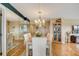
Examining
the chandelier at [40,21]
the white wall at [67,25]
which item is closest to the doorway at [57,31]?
the white wall at [67,25]

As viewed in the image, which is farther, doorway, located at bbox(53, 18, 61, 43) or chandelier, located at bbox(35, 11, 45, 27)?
doorway, located at bbox(53, 18, 61, 43)

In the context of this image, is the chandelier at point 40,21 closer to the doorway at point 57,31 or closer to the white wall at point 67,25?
the doorway at point 57,31

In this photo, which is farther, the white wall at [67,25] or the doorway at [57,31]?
the doorway at [57,31]

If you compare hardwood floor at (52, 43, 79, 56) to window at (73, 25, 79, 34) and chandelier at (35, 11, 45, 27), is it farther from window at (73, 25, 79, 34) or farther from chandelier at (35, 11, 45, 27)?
chandelier at (35, 11, 45, 27)

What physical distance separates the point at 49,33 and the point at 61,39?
1.51 ft

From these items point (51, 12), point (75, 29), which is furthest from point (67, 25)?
point (51, 12)

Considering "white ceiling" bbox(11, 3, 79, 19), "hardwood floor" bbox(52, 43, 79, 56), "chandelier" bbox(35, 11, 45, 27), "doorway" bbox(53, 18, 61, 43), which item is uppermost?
"white ceiling" bbox(11, 3, 79, 19)

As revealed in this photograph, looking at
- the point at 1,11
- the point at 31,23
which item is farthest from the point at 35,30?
the point at 1,11

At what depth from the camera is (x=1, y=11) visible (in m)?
2.96

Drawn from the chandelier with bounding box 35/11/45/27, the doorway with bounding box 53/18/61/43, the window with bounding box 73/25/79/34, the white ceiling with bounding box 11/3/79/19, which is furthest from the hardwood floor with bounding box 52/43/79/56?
the white ceiling with bounding box 11/3/79/19

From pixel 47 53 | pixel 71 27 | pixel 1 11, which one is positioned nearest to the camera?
pixel 1 11

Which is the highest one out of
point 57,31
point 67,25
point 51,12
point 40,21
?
point 51,12

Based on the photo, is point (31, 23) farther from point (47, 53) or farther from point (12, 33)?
point (47, 53)

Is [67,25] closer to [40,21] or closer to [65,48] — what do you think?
[65,48]
